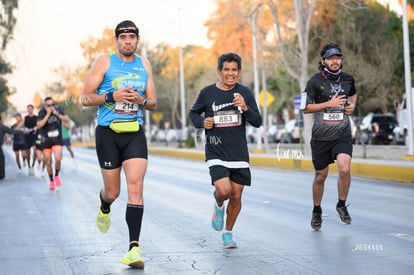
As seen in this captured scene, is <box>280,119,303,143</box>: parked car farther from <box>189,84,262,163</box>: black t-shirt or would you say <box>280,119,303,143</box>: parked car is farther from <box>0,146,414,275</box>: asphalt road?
<box>189,84,262,163</box>: black t-shirt

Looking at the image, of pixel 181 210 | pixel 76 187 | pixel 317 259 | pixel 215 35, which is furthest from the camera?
pixel 215 35

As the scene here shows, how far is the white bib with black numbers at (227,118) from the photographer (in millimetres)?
9102

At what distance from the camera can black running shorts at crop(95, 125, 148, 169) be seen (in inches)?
328

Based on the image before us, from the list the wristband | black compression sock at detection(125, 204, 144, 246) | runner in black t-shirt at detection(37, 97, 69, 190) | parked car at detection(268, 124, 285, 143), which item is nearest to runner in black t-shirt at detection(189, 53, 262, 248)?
black compression sock at detection(125, 204, 144, 246)

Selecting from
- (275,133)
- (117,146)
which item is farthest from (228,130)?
(275,133)

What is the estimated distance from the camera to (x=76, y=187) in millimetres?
19672

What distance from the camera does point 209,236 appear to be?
1023 cm

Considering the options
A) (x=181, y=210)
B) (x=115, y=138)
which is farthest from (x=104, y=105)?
(x=181, y=210)

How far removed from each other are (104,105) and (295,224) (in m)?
3.73

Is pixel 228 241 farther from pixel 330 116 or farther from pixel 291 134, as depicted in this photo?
pixel 291 134

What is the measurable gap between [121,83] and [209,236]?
255cm

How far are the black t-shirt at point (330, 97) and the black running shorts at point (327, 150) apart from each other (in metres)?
0.06

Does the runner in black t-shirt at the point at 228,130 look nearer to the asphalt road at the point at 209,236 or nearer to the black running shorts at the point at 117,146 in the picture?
the asphalt road at the point at 209,236

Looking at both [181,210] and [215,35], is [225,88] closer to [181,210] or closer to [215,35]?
[181,210]
